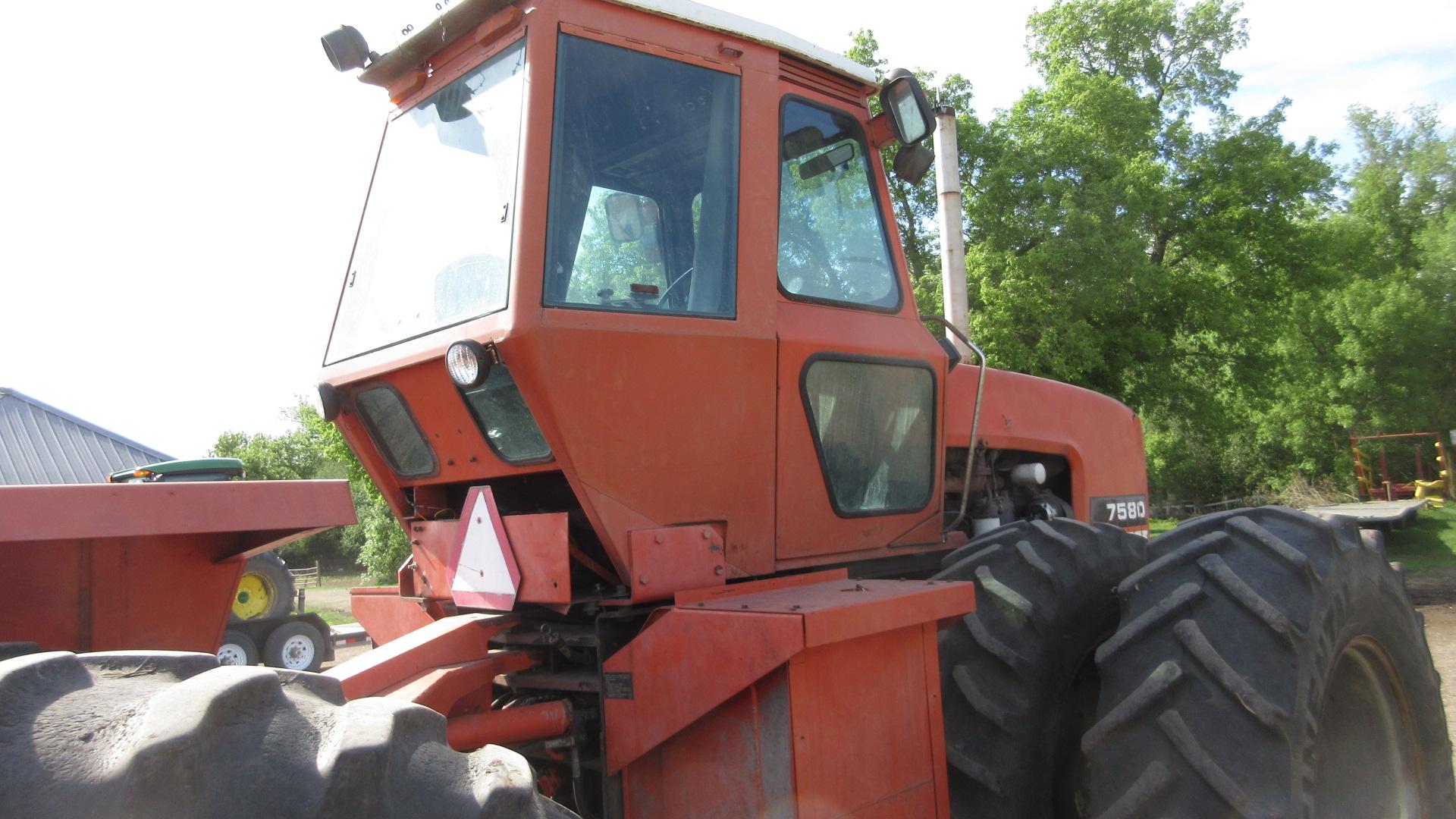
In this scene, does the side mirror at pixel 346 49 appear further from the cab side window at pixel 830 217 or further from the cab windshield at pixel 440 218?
the cab side window at pixel 830 217

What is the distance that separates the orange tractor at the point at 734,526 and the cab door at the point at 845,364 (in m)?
0.02

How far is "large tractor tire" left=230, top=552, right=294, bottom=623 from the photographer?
14.0 meters

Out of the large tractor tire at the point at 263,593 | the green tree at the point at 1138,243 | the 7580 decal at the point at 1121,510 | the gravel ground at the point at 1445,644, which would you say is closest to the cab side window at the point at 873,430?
the 7580 decal at the point at 1121,510

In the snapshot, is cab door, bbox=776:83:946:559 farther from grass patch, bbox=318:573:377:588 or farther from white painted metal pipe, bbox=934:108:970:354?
grass patch, bbox=318:573:377:588

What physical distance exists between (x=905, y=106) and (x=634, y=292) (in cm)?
139

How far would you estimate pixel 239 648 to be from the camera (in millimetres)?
12961

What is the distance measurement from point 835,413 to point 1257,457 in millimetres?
38805

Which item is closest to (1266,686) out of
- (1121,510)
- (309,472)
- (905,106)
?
(905,106)

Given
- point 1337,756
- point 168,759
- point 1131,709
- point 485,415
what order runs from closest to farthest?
point 168,759 < point 1131,709 < point 485,415 < point 1337,756

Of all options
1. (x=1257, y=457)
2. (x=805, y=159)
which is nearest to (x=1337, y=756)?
(x=805, y=159)

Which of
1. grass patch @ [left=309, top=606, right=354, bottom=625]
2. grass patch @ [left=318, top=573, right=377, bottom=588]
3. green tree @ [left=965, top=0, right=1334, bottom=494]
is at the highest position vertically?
green tree @ [left=965, top=0, right=1334, bottom=494]

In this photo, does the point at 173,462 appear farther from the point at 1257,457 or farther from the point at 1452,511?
the point at 1257,457

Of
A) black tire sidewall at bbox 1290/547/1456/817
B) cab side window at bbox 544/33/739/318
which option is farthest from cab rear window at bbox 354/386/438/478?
black tire sidewall at bbox 1290/547/1456/817

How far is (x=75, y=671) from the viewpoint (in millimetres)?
1571
